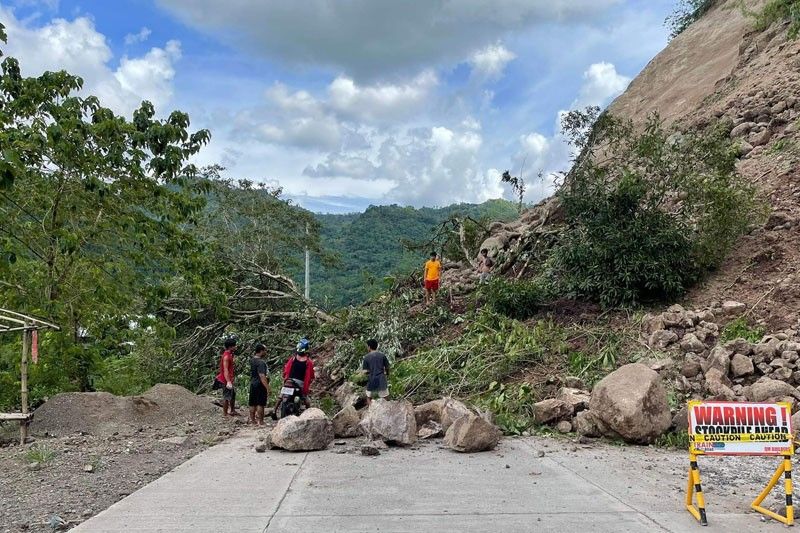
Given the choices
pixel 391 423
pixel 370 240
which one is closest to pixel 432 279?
pixel 391 423

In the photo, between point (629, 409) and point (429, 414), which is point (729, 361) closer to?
point (629, 409)

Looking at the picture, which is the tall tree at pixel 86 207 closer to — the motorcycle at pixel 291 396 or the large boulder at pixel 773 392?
the motorcycle at pixel 291 396

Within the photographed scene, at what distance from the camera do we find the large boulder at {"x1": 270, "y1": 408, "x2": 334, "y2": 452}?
7586 mm

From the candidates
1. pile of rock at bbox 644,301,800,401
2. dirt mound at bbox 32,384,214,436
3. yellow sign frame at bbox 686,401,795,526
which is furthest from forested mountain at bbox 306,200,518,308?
yellow sign frame at bbox 686,401,795,526

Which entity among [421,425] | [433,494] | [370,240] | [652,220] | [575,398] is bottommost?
[433,494]

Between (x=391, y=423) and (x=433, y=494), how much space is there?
236 cm

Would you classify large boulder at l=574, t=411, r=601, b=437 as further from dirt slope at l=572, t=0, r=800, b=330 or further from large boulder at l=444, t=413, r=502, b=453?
dirt slope at l=572, t=0, r=800, b=330

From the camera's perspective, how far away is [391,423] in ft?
26.0

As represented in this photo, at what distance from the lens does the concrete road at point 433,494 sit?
4.70m

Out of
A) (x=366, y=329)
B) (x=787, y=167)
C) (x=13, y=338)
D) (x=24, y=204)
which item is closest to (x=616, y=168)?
(x=787, y=167)

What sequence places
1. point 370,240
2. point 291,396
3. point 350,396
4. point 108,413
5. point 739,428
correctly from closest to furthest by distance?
point 739,428
point 108,413
point 291,396
point 350,396
point 370,240

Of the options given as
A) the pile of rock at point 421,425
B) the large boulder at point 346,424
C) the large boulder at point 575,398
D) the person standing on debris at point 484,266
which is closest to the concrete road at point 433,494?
the pile of rock at point 421,425

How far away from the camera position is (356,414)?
29.1 ft

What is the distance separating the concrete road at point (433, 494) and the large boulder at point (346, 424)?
859 millimetres
